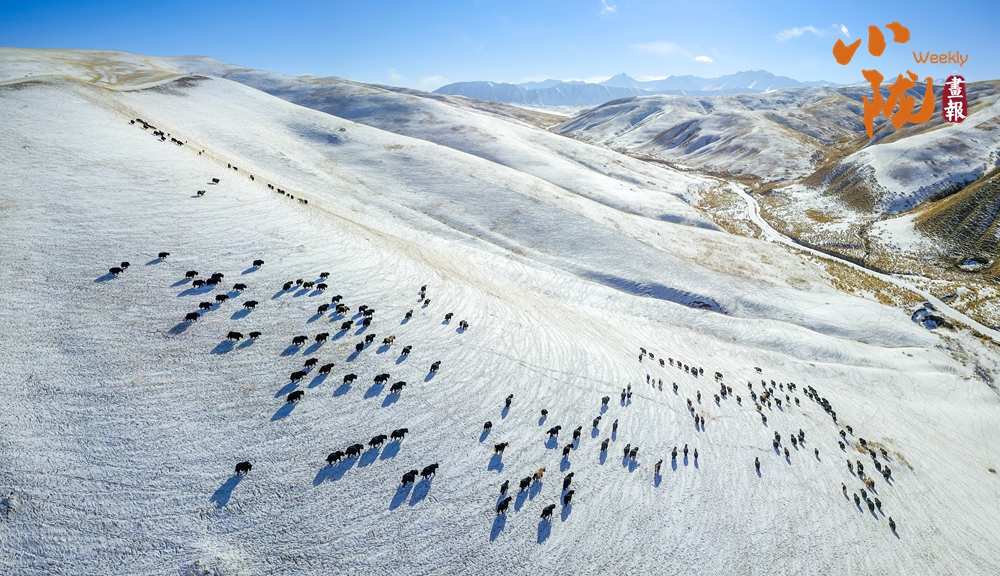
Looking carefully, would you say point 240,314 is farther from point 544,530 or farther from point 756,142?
point 756,142

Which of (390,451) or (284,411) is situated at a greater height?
(284,411)

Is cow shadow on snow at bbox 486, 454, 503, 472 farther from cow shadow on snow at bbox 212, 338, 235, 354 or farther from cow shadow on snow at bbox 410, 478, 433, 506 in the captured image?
cow shadow on snow at bbox 212, 338, 235, 354

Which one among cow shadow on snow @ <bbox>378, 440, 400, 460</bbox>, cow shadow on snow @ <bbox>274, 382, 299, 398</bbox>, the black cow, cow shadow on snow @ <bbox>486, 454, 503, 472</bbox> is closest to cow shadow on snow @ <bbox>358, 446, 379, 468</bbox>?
cow shadow on snow @ <bbox>378, 440, 400, 460</bbox>

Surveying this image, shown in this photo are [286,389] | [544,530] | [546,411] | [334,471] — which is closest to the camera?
[544,530]

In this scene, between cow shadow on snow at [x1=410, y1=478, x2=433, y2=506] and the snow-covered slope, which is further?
the snow-covered slope

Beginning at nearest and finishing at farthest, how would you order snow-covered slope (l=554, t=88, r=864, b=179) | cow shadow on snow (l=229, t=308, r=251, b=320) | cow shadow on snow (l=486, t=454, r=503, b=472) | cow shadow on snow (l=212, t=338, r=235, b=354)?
1. cow shadow on snow (l=486, t=454, r=503, b=472)
2. cow shadow on snow (l=212, t=338, r=235, b=354)
3. cow shadow on snow (l=229, t=308, r=251, b=320)
4. snow-covered slope (l=554, t=88, r=864, b=179)

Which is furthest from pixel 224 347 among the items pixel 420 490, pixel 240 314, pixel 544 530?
pixel 544 530

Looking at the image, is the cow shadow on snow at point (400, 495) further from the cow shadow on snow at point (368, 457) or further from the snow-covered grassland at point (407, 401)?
the cow shadow on snow at point (368, 457)

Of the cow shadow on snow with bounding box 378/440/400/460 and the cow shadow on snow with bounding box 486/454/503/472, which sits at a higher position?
the cow shadow on snow with bounding box 378/440/400/460
